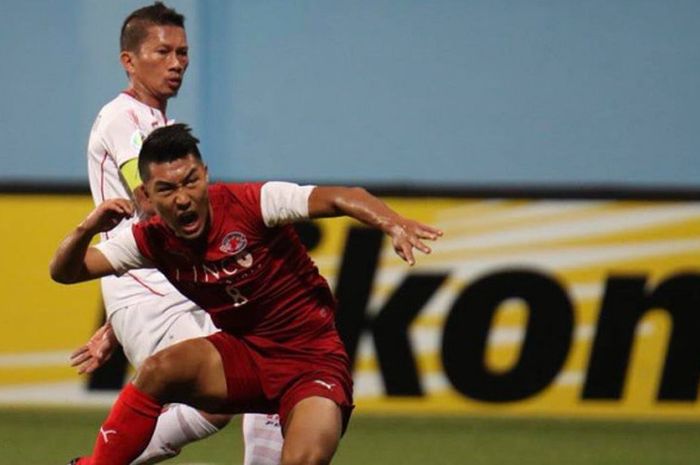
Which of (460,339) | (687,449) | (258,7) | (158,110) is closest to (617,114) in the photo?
(258,7)

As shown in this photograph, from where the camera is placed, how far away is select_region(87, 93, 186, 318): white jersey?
21.0 feet

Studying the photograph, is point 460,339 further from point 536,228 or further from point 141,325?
point 141,325

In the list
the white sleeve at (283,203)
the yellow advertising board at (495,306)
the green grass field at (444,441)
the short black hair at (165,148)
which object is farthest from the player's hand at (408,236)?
the yellow advertising board at (495,306)

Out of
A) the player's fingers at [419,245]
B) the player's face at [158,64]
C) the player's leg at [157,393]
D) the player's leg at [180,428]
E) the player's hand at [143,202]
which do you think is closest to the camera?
the player's fingers at [419,245]

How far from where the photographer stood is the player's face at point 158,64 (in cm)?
661

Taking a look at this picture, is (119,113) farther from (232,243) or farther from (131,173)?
(232,243)

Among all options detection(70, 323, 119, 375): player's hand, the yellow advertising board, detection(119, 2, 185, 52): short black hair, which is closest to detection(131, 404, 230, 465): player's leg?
detection(70, 323, 119, 375): player's hand

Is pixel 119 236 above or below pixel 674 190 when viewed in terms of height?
above

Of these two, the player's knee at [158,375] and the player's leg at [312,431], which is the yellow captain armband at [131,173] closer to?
the player's knee at [158,375]

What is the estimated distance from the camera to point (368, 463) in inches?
321

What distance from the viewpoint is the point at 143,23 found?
263 inches

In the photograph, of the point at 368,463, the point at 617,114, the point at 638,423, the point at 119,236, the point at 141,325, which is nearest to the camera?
the point at 119,236

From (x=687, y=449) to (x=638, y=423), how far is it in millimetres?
691

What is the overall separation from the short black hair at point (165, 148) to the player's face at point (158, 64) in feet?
1.97
